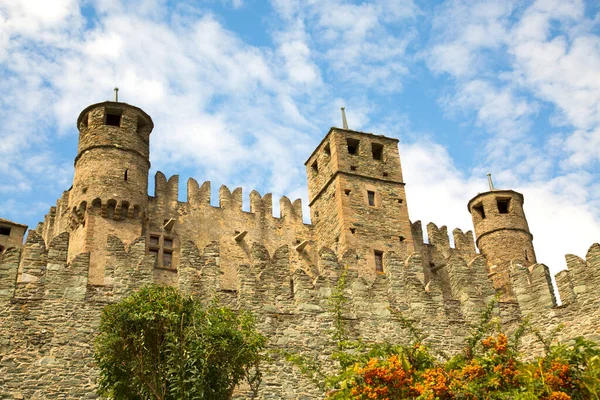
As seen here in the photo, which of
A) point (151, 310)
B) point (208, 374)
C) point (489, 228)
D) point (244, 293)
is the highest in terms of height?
point (489, 228)

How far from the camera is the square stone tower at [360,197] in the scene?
25047mm

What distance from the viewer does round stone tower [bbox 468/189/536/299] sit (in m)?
27.6

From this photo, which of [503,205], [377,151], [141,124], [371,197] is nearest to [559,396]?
[371,197]

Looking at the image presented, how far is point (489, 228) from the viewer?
93.4 ft

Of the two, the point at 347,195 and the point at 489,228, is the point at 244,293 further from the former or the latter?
the point at 489,228

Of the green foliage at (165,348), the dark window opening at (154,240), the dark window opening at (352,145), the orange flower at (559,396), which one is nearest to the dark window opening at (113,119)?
the dark window opening at (154,240)

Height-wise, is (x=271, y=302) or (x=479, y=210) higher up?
(x=479, y=210)

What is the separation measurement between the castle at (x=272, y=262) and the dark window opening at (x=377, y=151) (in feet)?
0.26

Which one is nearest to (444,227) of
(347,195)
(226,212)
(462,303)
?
(347,195)

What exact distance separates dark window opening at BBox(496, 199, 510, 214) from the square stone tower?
446 centimetres

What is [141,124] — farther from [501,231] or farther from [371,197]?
[501,231]

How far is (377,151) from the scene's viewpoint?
92.8 feet

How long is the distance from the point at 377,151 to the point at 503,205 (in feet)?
17.7

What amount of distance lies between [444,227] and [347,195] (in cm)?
569
